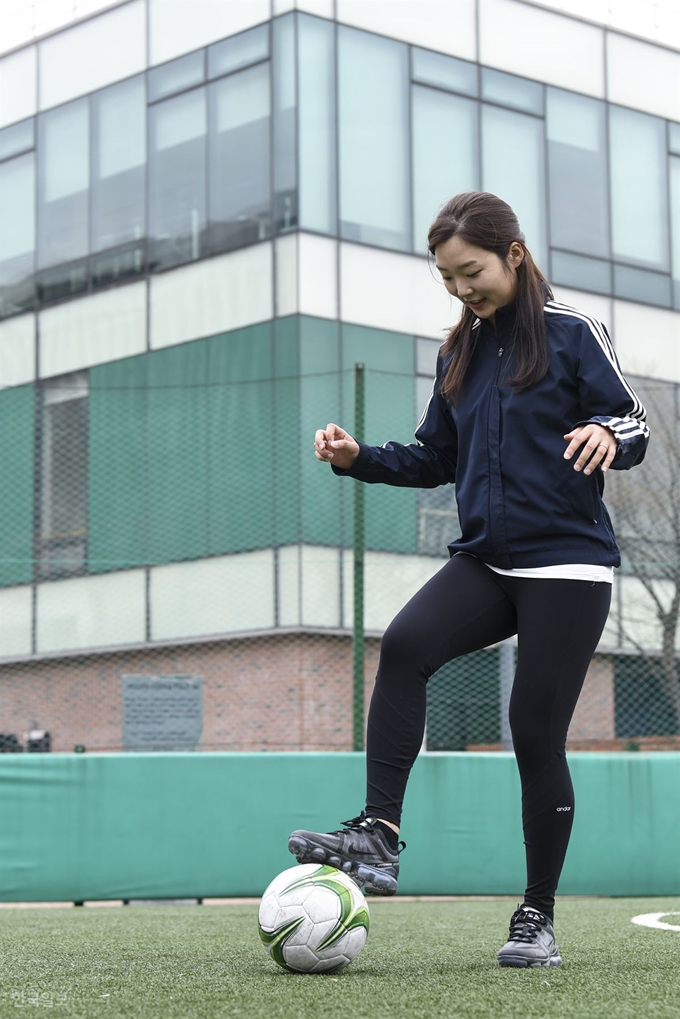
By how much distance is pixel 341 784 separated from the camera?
7.90 m

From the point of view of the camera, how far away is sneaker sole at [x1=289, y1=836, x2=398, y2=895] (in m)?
3.19

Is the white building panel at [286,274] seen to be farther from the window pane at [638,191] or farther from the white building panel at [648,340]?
the window pane at [638,191]

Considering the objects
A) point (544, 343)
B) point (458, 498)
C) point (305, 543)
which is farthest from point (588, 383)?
point (305, 543)

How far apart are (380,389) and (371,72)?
728 centimetres

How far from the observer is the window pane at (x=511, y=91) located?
17.5m

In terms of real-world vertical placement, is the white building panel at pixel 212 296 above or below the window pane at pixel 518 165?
below

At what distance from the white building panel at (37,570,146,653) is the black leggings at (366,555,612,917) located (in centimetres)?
1029

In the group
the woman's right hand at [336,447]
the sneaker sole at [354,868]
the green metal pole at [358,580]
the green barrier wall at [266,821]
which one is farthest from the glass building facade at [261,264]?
the sneaker sole at [354,868]

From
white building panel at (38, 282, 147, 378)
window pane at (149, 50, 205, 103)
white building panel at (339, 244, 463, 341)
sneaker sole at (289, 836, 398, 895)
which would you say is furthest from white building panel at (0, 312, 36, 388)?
sneaker sole at (289, 836, 398, 895)

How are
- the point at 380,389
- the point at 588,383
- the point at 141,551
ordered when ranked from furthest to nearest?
the point at 141,551, the point at 380,389, the point at 588,383

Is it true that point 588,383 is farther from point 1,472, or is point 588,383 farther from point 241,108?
point 241,108

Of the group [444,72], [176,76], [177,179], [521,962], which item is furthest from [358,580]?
[176,76]

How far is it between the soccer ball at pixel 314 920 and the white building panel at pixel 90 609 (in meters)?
10.3

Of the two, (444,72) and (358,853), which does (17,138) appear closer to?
(444,72)
